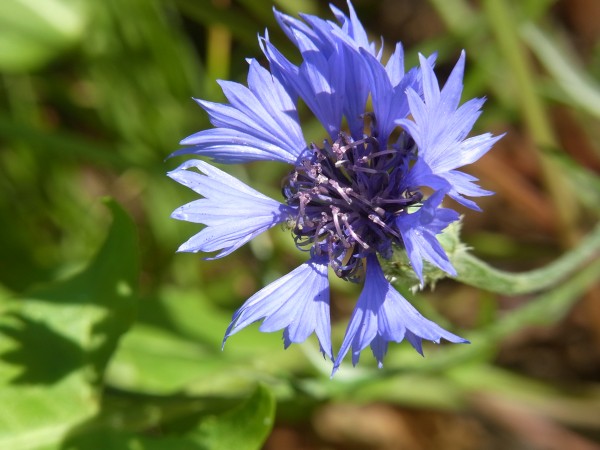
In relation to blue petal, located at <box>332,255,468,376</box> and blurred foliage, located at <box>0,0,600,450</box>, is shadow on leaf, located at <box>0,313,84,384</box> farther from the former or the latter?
blue petal, located at <box>332,255,468,376</box>

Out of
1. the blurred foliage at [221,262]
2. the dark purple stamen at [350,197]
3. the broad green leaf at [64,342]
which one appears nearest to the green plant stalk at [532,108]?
the blurred foliage at [221,262]

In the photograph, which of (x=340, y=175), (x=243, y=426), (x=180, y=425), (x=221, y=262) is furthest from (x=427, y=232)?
(x=221, y=262)

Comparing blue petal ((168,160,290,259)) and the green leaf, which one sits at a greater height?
blue petal ((168,160,290,259))

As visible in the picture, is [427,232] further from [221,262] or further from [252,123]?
[221,262]

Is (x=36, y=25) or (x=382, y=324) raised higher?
(x=36, y=25)

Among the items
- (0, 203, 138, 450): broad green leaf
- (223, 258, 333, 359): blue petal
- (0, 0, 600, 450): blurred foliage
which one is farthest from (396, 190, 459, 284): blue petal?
(0, 203, 138, 450): broad green leaf

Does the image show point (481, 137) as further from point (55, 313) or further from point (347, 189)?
point (55, 313)

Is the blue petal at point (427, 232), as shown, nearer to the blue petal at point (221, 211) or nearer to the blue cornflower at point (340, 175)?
the blue cornflower at point (340, 175)
